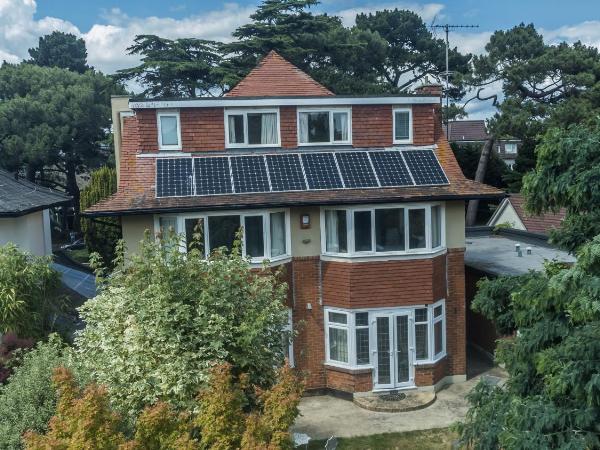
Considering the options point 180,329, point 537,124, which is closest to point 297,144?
point 180,329

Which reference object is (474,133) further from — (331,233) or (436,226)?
(331,233)

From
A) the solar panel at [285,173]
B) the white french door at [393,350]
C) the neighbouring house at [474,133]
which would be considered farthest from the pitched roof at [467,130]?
the white french door at [393,350]

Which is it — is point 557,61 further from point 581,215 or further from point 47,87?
point 47,87

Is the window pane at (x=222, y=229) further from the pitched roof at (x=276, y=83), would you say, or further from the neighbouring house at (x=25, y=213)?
the neighbouring house at (x=25, y=213)

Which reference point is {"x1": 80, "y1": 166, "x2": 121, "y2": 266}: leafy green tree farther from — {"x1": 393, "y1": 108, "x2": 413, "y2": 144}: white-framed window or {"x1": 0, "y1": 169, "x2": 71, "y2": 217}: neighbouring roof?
{"x1": 393, "y1": 108, "x2": 413, "y2": 144}: white-framed window

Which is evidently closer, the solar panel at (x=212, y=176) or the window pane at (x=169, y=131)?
the solar panel at (x=212, y=176)

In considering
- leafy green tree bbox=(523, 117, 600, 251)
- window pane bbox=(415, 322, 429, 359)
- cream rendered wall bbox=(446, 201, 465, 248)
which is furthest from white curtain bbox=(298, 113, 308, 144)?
leafy green tree bbox=(523, 117, 600, 251)

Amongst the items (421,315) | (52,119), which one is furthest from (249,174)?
(52,119)
